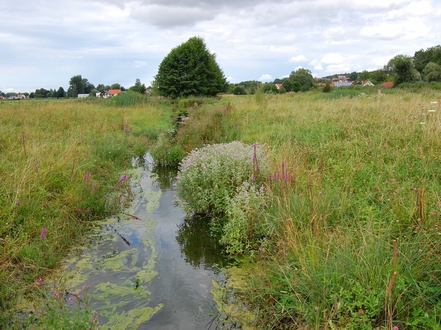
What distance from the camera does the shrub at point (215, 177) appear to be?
607 cm

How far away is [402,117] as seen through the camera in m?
8.39

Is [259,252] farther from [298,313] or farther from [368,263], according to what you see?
[368,263]

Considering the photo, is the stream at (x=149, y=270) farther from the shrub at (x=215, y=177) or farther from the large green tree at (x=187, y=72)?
the large green tree at (x=187, y=72)

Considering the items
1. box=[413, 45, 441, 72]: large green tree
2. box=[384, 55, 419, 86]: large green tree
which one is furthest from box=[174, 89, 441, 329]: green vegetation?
box=[413, 45, 441, 72]: large green tree

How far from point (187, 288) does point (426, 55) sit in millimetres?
69807

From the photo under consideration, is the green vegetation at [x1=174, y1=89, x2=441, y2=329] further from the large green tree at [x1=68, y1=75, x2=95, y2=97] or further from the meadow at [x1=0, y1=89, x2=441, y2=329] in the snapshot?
the large green tree at [x1=68, y1=75, x2=95, y2=97]

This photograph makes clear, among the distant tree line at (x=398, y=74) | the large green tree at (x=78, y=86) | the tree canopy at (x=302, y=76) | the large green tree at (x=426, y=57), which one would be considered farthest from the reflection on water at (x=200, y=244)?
the large green tree at (x=78, y=86)

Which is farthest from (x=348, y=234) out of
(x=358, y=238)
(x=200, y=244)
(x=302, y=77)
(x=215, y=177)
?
(x=302, y=77)

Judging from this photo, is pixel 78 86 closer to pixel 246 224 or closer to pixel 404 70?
pixel 404 70

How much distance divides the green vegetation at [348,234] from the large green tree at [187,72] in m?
39.6

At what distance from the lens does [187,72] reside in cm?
4672

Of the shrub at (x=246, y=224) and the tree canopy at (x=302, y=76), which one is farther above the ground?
the tree canopy at (x=302, y=76)

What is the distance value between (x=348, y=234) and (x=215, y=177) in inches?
113

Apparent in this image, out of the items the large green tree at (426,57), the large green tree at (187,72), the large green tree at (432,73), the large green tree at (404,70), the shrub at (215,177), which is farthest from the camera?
the large green tree at (426,57)
